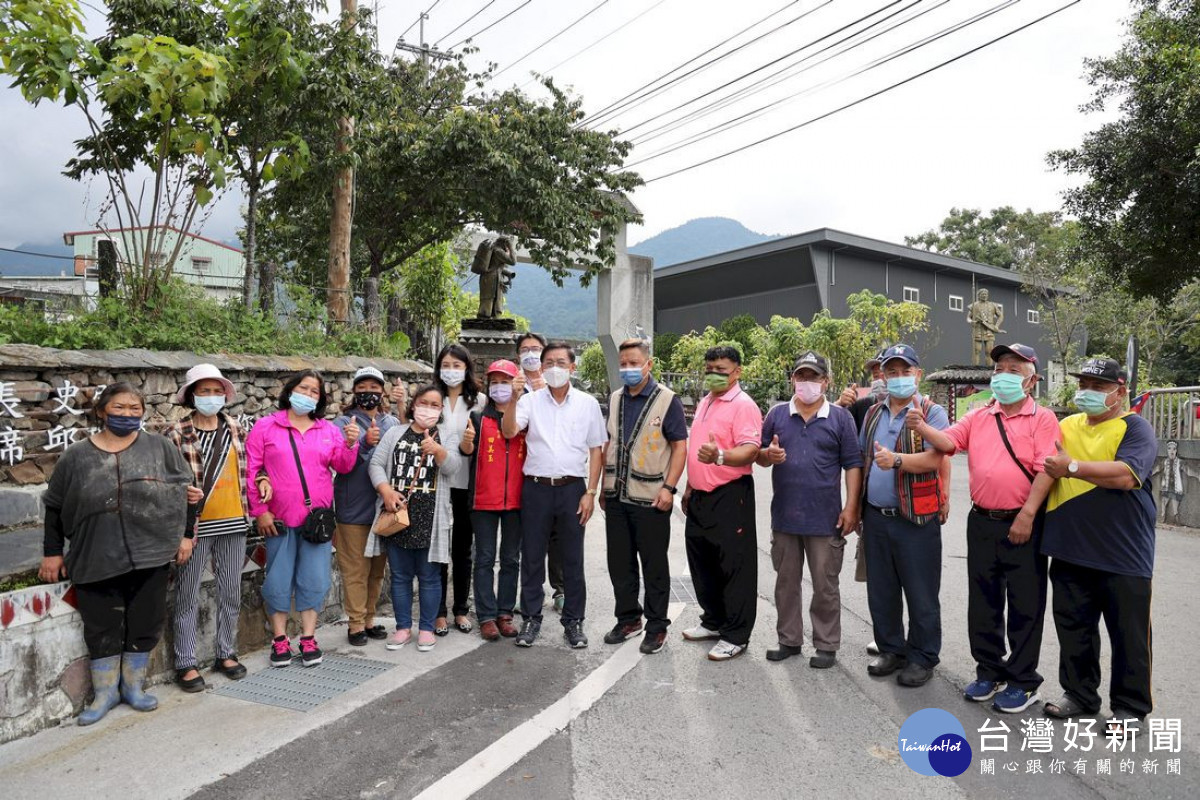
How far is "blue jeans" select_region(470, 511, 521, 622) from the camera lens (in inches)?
210

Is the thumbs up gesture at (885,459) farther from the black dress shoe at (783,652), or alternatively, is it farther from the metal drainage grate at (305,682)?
the metal drainage grate at (305,682)

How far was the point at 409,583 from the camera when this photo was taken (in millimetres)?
5246

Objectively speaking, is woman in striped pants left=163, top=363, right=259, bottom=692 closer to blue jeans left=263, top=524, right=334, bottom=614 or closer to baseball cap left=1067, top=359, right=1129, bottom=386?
blue jeans left=263, top=524, right=334, bottom=614

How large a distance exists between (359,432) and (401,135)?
33.1 ft

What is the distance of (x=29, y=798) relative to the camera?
3.21m

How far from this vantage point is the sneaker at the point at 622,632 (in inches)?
207

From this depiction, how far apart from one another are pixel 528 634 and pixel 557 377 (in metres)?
1.68

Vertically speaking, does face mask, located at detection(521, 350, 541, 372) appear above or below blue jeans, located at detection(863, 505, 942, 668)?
above

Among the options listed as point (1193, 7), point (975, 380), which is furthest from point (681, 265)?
point (1193, 7)

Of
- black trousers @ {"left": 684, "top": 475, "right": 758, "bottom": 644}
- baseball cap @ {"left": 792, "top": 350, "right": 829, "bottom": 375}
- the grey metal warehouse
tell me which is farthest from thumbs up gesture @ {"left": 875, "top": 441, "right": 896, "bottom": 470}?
the grey metal warehouse

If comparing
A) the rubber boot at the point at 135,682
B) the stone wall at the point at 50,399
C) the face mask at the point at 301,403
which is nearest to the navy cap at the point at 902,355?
the face mask at the point at 301,403

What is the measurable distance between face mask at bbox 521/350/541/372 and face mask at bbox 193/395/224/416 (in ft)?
7.90

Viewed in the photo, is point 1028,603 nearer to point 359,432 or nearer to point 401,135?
point 359,432
